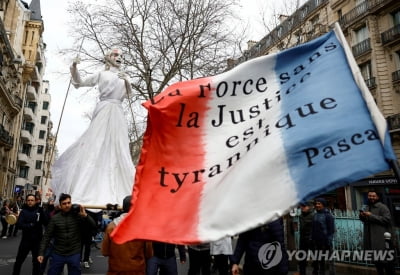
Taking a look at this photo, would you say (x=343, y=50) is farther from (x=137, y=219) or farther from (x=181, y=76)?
(x=181, y=76)

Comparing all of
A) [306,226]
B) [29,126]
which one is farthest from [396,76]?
Result: [29,126]

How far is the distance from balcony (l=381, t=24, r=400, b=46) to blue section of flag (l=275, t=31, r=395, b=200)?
24.8 meters

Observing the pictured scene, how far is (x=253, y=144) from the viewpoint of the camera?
2.47m

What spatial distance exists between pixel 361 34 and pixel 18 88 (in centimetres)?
3544

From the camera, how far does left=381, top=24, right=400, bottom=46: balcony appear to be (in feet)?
78.2

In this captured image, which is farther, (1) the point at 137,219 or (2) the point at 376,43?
(2) the point at 376,43

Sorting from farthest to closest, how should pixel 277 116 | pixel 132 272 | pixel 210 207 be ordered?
pixel 132 272 < pixel 277 116 < pixel 210 207

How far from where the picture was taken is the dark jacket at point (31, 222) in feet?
22.2

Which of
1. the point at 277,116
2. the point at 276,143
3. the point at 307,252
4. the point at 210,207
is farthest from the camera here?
the point at 307,252

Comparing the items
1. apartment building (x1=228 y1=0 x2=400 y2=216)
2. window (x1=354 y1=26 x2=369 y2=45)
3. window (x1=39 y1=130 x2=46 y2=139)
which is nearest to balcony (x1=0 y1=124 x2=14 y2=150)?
apartment building (x1=228 y1=0 x2=400 y2=216)

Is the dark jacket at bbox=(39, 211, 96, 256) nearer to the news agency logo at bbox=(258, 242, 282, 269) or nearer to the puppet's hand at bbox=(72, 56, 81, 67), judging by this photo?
the puppet's hand at bbox=(72, 56, 81, 67)

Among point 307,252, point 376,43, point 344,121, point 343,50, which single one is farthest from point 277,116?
point 376,43

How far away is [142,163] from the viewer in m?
2.64

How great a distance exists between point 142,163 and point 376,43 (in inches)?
1061
